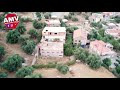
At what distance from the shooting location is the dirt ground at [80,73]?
11.7ft

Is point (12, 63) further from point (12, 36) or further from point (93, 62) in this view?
point (93, 62)

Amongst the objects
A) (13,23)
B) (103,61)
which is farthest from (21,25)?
(103,61)

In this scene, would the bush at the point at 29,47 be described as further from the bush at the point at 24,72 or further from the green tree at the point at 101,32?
the green tree at the point at 101,32

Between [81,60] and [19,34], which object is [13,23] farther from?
[81,60]

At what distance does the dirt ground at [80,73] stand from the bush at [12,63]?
0.85 feet

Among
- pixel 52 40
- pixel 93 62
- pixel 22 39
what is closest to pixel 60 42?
pixel 52 40

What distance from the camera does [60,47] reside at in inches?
163

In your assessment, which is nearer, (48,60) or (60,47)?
(48,60)

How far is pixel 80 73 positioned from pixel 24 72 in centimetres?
79

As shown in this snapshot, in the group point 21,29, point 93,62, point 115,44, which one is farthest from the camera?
point 115,44

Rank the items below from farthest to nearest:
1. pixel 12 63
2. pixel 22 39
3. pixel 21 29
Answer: pixel 21 29, pixel 22 39, pixel 12 63

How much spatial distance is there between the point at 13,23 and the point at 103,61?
1503mm
